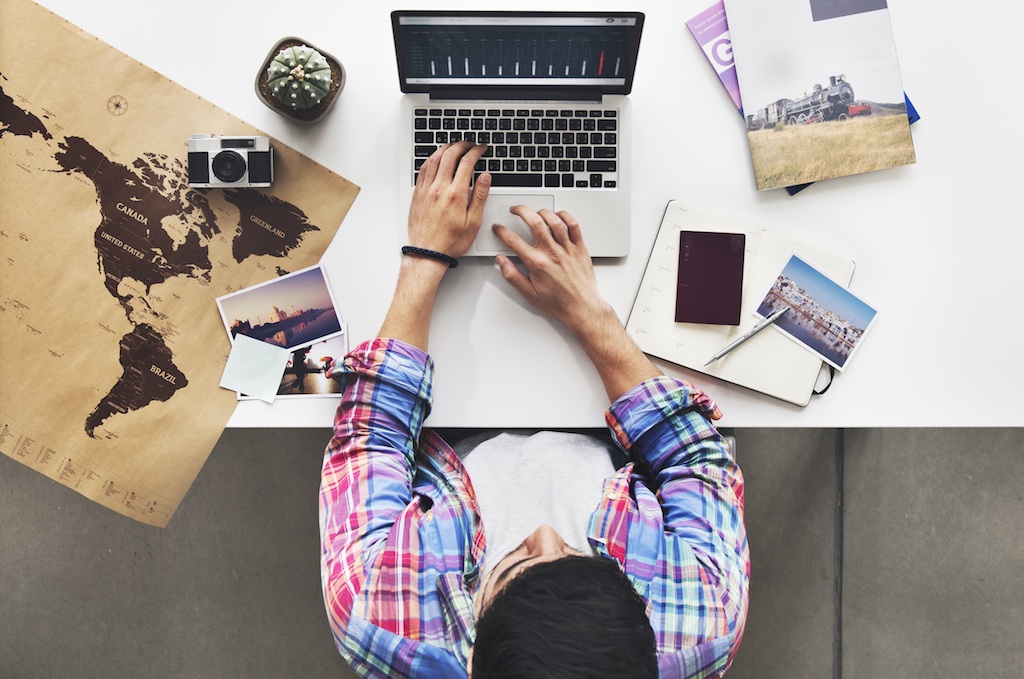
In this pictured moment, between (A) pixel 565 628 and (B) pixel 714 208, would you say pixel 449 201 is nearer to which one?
(B) pixel 714 208

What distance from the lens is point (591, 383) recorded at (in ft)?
3.02

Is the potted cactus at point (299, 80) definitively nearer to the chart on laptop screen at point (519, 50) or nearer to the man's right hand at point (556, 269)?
the chart on laptop screen at point (519, 50)

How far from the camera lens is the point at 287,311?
35.8 inches

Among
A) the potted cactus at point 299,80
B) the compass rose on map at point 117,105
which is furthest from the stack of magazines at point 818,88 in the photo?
the compass rose on map at point 117,105

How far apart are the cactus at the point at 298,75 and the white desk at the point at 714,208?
64 millimetres

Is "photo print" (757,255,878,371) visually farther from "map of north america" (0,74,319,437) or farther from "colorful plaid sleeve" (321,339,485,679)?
"map of north america" (0,74,319,437)

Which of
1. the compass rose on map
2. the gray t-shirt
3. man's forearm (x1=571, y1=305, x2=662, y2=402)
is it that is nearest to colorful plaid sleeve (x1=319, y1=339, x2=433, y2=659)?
the gray t-shirt

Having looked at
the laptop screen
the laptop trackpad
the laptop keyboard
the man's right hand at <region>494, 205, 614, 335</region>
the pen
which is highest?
the laptop screen

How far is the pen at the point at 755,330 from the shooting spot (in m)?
0.91

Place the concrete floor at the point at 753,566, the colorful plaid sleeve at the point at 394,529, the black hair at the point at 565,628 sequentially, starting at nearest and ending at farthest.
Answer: the black hair at the point at 565,628 → the colorful plaid sleeve at the point at 394,529 → the concrete floor at the point at 753,566

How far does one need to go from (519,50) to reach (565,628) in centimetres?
72

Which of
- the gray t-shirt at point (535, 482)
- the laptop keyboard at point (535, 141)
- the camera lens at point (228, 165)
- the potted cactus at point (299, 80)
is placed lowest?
the gray t-shirt at point (535, 482)

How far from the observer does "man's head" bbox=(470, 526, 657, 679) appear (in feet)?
2.03

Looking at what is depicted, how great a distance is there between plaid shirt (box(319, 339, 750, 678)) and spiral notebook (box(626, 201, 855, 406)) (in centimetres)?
7
